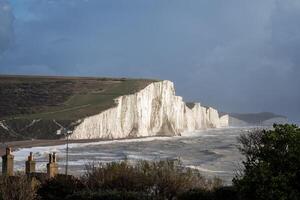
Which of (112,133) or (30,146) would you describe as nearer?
(30,146)

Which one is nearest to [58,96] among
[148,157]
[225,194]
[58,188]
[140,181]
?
[148,157]

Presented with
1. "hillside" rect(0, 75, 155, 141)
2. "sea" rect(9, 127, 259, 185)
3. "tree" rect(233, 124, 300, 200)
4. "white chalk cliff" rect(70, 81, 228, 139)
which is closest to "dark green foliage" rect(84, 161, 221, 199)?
"tree" rect(233, 124, 300, 200)

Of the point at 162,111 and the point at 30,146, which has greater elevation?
the point at 162,111

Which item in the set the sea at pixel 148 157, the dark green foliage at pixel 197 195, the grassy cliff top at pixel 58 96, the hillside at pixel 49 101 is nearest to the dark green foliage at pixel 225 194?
the dark green foliage at pixel 197 195

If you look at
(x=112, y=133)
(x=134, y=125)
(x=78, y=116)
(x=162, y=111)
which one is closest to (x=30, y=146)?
(x=78, y=116)

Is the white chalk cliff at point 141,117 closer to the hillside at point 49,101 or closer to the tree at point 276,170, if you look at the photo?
the hillside at point 49,101

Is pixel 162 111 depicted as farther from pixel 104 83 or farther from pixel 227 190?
pixel 227 190
